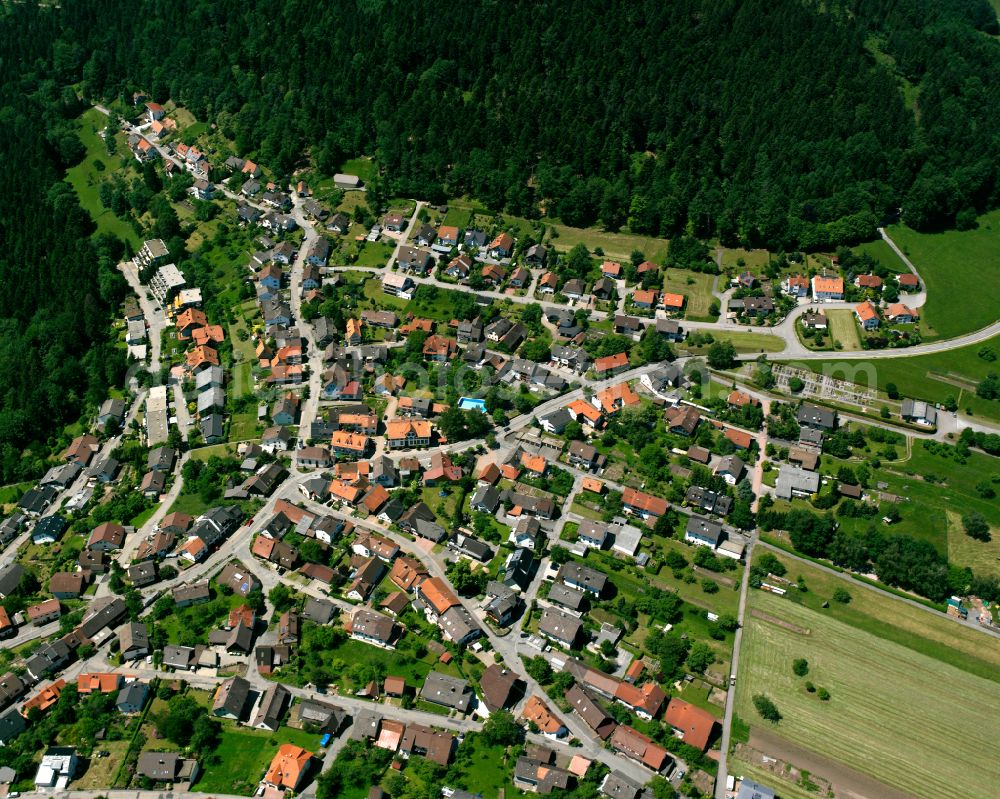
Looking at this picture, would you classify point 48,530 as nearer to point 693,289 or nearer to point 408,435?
point 408,435

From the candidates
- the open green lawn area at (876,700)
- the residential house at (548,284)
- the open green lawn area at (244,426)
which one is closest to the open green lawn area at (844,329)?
the residential house at (548,284)

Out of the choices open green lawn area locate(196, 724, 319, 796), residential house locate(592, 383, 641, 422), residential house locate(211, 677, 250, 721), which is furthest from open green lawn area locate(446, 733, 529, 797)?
residential house locate(592, 383, 641, 422)

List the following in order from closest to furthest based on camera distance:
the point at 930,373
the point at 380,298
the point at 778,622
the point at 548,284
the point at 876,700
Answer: the point at 876,700
the point at 778,622
the point at 930,373
the point at 548,284
the point at 380,298

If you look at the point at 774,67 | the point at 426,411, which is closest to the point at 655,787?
the point at 426,411

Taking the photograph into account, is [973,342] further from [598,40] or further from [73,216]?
[73,216]

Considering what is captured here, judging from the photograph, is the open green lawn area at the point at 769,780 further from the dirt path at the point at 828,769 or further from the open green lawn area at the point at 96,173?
the open green lawn area at the point at 96,173

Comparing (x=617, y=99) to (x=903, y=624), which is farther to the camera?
(x=617, y=99)

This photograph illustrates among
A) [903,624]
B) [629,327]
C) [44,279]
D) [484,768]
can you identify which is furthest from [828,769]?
[44,279]
